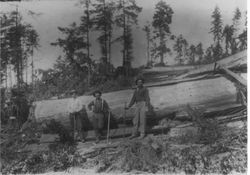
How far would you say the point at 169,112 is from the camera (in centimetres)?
934

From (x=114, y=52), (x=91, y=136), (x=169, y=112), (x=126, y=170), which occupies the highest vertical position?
(x=114, y=52)

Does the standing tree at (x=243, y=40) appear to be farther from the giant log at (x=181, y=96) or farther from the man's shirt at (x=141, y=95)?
the man's shirt at (x=141, y=95)

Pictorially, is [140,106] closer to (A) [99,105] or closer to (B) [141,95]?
(B) [141,95]

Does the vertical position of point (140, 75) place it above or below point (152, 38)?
below

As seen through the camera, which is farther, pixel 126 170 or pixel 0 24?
pixel 0 24

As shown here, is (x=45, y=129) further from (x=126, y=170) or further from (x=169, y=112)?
(x=169, y=112)

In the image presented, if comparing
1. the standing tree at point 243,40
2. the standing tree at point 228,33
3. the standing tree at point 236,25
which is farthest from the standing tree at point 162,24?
the standing tree at point 243,40

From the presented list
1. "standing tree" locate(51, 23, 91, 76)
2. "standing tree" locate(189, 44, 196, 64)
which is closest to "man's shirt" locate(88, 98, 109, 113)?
"standing tree" locate(51, 23, 91, 76)

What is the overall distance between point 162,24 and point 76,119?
10.2ft

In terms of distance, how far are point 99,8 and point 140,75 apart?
76.4 inches

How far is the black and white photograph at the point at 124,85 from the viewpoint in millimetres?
9211

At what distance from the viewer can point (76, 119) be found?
952 centimetres

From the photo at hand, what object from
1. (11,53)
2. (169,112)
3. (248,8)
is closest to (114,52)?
(169,112)

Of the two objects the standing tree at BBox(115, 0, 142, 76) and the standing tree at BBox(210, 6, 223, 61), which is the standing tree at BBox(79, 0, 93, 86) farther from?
the standing tree at BBox(210, 6, 223, 61)
